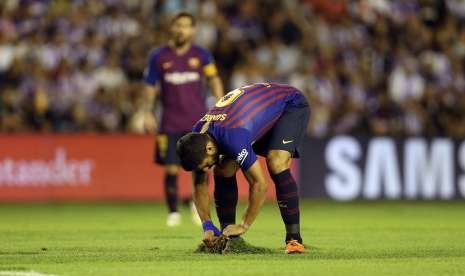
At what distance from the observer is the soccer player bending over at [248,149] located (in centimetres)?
970

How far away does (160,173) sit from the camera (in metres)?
21.4

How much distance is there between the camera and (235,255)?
33.2 feet

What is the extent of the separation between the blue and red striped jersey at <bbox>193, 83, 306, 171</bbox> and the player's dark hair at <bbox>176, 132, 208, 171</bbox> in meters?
0.18

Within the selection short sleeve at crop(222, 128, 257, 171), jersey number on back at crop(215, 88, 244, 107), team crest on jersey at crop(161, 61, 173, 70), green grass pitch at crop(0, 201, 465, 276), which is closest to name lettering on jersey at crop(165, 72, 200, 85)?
team crest on jersey at crop(161, 61, 173, 70)

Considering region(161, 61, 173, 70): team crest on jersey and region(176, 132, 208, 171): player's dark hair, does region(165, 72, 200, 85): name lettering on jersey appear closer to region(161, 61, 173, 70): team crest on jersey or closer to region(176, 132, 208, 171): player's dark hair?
region(161, 61, 173, 70): team crest on jersey

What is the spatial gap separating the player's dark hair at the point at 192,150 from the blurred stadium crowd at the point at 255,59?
11632mm

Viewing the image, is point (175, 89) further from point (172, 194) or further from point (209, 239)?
point (209, 239)

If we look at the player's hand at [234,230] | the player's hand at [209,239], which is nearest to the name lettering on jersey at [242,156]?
the player's hand at [234,230]

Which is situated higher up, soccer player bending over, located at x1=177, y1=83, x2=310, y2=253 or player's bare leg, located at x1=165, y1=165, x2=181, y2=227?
soccer player bending over, located at x1=177, y1=83, x2=310, y2=253

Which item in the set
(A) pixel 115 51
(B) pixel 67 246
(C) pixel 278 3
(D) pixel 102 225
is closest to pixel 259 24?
(C) pixel 278 3

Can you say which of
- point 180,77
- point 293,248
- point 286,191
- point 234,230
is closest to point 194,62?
point 180,77

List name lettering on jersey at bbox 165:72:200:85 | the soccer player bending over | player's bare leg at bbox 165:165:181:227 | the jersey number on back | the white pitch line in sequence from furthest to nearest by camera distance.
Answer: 1. name lettering on jersey at bbox 165:72:200:85
2. player's bare leg at bbox 165:165:181:227
3. the jersey number on back
4. the soccer player bending over
5. the white pitch line

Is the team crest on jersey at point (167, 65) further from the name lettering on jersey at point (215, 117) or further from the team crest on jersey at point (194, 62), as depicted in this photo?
the name lettering on jersey at point (215, 117)

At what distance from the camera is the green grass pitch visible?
355 inches
